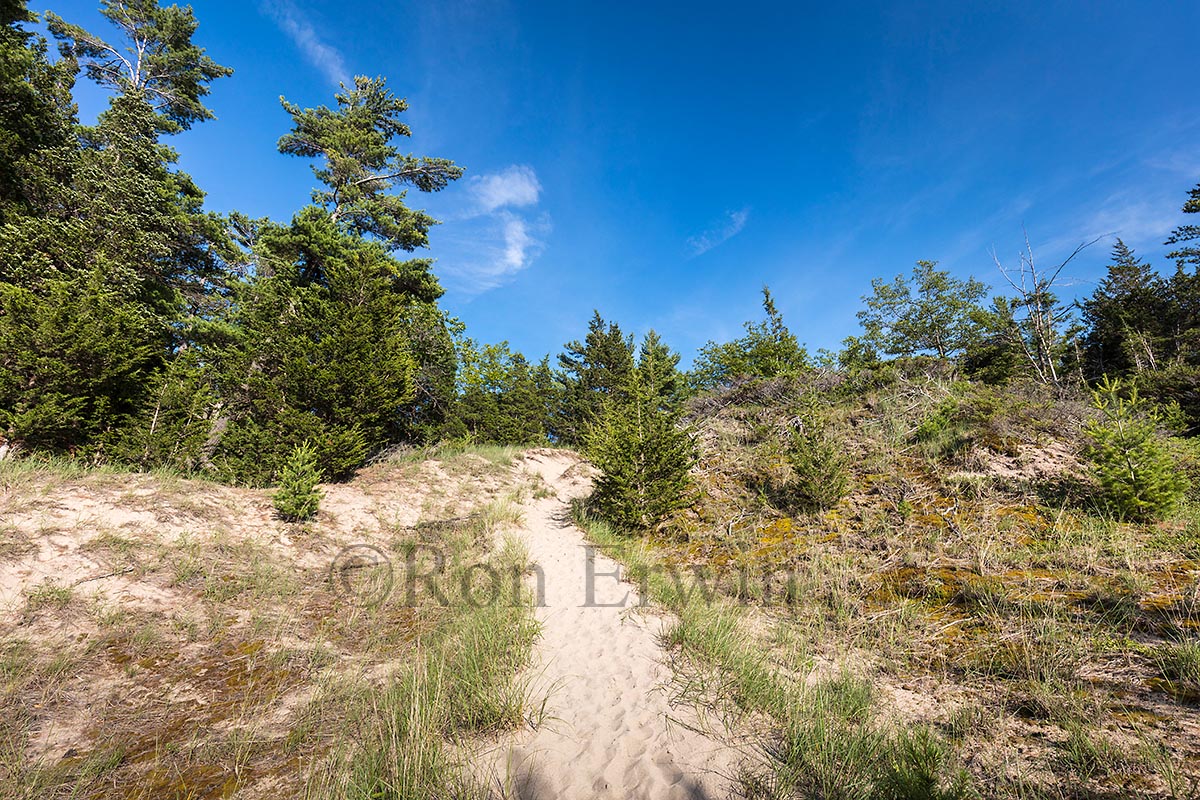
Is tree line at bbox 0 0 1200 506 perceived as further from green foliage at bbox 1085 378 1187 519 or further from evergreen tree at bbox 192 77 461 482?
green foliage at bbox 1085 378 1187 519

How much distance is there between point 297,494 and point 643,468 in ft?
23.5

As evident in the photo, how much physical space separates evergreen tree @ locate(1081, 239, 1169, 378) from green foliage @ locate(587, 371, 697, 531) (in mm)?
31642

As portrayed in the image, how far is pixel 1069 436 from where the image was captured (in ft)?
24.2

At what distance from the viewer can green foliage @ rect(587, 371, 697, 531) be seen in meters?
8.84

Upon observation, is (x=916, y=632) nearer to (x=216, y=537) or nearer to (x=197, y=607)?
(x=197, y=607)

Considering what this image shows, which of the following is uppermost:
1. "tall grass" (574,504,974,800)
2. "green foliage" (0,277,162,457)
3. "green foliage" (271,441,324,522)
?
"green foliage" (0,277,162,457)

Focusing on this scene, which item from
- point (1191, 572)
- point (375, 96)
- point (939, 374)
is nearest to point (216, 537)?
point (1191, 572)

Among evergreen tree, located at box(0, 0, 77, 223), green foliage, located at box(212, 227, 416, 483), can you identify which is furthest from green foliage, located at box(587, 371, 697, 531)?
evergreen tree, located at box(0, 0, 77, 223)

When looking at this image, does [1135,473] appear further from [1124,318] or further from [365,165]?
[1124,318]

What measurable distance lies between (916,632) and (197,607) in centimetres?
855

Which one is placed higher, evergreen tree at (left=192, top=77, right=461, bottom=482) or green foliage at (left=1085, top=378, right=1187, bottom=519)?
evergreen tree at (left=192, top=77, right=461, bottom=482)

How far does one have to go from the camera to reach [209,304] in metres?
14.7

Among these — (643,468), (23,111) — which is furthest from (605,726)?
(23,111)

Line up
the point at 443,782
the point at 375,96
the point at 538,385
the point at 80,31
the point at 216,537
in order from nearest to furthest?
the point at 443,782, the point at 216,537, the point at 80,31, the point at 375,96, the point at 538,385
